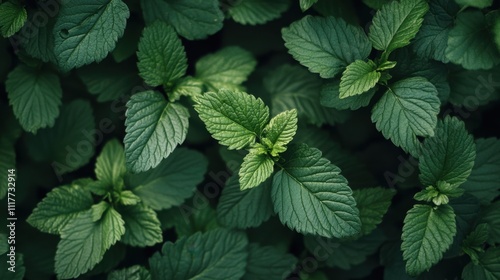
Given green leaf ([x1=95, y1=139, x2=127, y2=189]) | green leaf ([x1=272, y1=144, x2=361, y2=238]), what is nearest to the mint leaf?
green leaf ([x1=272, y1=144, x2=361, y2=238])

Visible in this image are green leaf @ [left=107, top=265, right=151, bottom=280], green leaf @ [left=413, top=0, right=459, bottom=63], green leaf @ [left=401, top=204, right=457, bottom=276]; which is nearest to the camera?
green leaf @ [left=401, top=204, right=457, bottom=276]

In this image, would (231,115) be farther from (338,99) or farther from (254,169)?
(338,99)

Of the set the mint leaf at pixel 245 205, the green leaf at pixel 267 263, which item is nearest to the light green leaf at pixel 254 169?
the mint leaf at pixel 245 205

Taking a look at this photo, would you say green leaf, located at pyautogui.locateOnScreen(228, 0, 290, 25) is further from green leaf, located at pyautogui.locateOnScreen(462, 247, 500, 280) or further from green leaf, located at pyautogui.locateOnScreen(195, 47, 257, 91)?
green leaf, located at pyautogui.locateOnScreen(462, 247, 500, 280)

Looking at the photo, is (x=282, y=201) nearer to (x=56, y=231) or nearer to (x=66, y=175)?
(x=56, y=231)

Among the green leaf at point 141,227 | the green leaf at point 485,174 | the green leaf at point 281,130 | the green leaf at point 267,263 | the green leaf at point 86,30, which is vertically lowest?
the green leaf at point 267,263

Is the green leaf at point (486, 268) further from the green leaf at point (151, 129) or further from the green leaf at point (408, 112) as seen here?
the green leaf at point (151, 129)

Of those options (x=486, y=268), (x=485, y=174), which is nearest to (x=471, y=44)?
(x=485, y=174)
